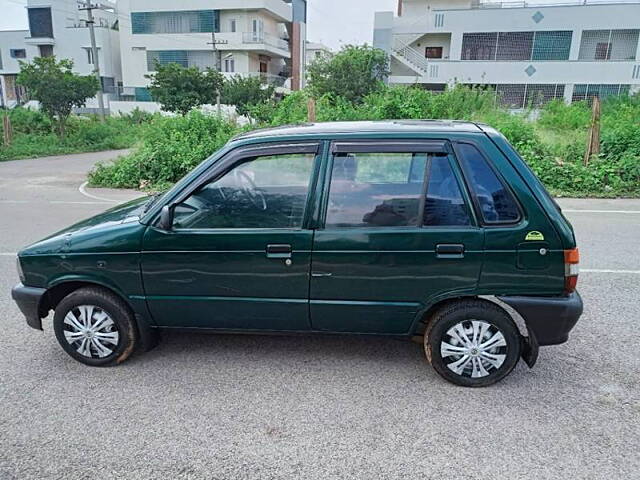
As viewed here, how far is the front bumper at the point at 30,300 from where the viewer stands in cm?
358

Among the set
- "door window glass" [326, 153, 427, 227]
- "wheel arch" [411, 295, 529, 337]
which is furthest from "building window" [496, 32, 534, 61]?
"wheel arch" [411, 295, 529, 337]

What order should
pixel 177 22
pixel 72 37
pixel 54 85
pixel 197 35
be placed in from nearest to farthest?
pixel 54 85 < pixel 197 35 < pixel 177 22 < pixel 72 37

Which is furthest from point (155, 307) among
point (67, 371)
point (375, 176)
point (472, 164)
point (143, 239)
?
point (472, 164)

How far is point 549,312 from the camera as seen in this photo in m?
3.17

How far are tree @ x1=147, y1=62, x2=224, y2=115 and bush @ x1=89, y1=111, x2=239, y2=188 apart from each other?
14.6 metres

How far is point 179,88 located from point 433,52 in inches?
808

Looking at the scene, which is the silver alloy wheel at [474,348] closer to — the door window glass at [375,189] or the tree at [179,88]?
the door window glass at [375,189]

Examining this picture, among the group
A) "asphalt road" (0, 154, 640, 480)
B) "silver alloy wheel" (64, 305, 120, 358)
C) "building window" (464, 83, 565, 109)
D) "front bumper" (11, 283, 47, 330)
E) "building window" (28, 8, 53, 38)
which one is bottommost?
"asphalt road" (0, 154, 640, 480)

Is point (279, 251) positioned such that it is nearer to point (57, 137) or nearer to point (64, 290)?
point (64, 290)

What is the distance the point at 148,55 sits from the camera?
1759 inches

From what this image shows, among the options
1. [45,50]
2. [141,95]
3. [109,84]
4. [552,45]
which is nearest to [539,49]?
[552,45]

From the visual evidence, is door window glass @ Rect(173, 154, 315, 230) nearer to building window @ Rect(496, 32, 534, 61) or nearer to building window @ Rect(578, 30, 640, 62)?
building window @ Rect(496, 32, 534, 61)

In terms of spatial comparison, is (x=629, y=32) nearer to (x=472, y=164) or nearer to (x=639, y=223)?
(x=639, y=223)

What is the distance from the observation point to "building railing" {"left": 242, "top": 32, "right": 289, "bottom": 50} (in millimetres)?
42594
